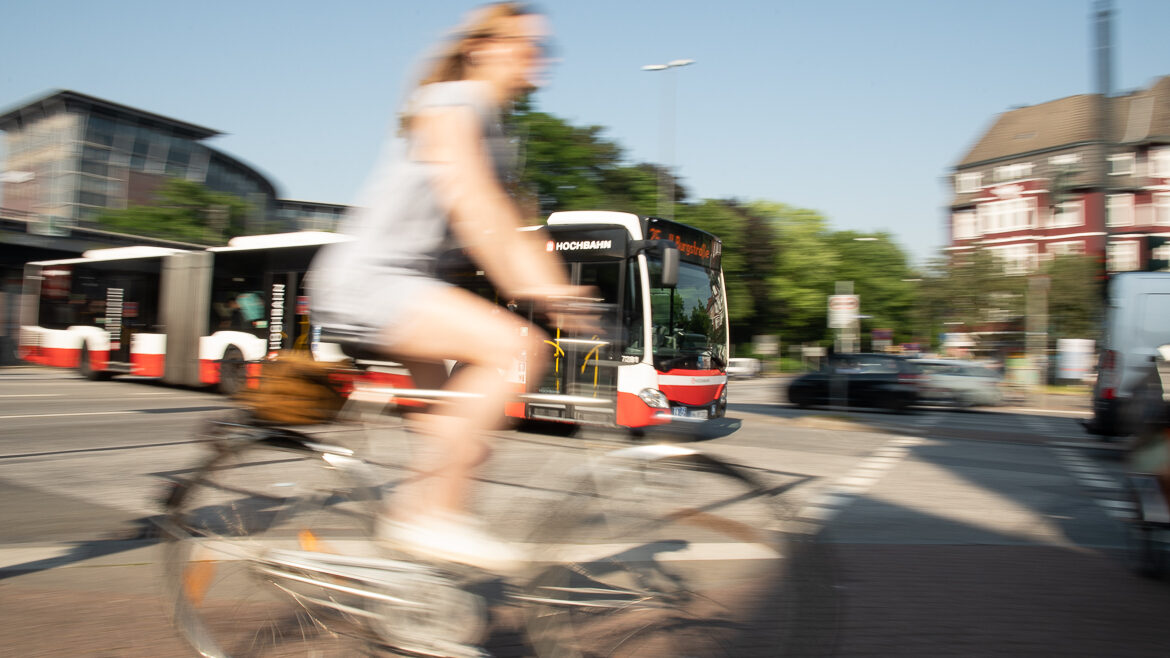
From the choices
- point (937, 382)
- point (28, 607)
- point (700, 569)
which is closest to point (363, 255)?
point (700, 569)

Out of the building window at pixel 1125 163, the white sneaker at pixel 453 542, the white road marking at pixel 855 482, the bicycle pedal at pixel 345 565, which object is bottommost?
the white road marking at pixel 855 482

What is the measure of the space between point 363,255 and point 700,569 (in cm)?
133

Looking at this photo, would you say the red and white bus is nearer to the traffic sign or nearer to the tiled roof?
the traffic sign

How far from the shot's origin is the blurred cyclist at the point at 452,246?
2.47 metres

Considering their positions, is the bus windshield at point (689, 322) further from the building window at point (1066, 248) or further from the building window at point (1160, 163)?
the building window at point (1160, 163)

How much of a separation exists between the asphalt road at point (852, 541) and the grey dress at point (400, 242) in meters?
0.54

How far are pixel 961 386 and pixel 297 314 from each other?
18.0 metres

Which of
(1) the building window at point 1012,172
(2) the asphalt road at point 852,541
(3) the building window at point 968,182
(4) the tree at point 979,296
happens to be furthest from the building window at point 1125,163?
(2) the asphalt road at point 852,541

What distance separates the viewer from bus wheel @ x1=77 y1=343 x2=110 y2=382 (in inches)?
768

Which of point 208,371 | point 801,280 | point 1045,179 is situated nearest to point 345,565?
point 208,371

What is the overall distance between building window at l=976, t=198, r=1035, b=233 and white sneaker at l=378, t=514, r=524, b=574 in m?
74.8

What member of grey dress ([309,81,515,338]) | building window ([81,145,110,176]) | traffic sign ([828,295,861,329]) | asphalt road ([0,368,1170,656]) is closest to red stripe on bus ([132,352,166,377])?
asphalt road ([0,368,1170,656])

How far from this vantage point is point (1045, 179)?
55688mm

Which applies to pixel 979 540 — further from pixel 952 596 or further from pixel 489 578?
pixel 489 578
